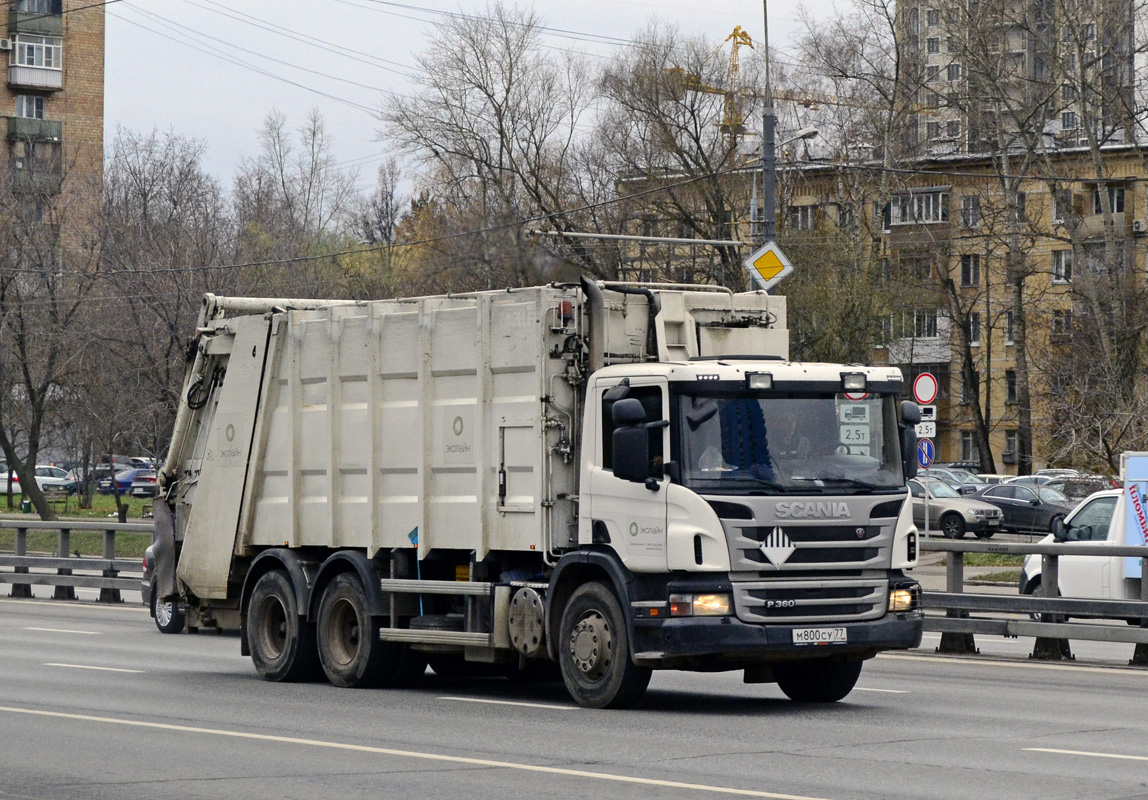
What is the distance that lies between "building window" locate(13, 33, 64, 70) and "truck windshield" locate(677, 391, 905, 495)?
8597 centimetres

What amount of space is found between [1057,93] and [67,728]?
44000mm

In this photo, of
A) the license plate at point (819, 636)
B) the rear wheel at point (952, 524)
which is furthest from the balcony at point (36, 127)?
the license plate at point (819, 636)

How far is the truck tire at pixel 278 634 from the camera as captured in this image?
49.0 feet

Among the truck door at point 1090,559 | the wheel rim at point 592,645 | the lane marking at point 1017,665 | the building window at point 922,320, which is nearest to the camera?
the wheel rim at point 592,645

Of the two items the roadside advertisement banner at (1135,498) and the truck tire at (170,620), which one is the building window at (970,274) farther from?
the truck tire at (170,620)

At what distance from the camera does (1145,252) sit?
189 feet

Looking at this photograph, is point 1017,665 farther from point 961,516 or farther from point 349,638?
point 961,516

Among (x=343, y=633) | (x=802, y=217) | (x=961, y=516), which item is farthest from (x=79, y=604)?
(x=802, y=217)

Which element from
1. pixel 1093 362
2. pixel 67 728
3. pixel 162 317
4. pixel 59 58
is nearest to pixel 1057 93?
pixel 1093 362

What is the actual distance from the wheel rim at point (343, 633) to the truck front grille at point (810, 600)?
13.1 ft

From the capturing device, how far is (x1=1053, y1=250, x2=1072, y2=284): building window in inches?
2045

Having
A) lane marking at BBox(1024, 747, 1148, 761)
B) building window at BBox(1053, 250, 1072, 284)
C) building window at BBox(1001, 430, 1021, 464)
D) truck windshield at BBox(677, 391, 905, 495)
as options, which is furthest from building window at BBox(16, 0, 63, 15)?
lane marking at BBox(1024, 747, 1148, 761)

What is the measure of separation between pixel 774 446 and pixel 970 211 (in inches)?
1986

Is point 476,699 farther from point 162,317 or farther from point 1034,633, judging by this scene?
point 162,317
